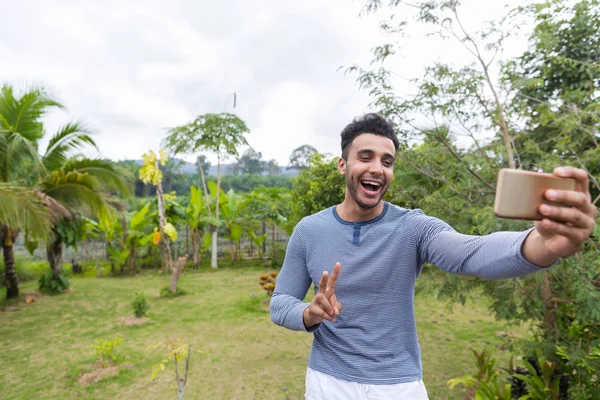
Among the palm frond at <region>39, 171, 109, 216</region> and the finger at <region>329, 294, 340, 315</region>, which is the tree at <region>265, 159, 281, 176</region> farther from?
the finger at <region>329, 294, 340, 315</region>

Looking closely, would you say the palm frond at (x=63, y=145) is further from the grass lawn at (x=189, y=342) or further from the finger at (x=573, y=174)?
the finger at (x=573, y=174)

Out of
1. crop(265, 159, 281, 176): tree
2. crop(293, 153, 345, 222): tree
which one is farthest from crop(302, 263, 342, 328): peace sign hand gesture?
crop(265, 159, 281, 176): tree

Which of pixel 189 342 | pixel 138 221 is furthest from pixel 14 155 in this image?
pixel 189 342

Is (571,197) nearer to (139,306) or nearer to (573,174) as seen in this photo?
(573,174)

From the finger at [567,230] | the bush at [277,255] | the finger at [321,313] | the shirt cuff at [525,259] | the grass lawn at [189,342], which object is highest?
the finger at [567,230]

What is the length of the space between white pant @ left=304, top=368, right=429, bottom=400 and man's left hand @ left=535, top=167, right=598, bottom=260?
720mm

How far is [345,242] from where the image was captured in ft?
4.54

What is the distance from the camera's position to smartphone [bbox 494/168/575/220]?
810 mm

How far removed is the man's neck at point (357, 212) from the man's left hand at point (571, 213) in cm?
62

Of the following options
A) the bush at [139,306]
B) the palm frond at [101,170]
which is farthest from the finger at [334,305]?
the palm frond at [101,170]

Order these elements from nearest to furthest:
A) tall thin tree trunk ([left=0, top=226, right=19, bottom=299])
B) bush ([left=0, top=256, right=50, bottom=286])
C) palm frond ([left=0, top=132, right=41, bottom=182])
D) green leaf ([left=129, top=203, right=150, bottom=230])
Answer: palm frond ([left=0, top=132, right=41, bottom=182]) < tall thin tree trunk ([left=0, top=226, right=19, bottom=299]) < bush ([left=0, top=256, right=50, bottom=286]) < green leaf ([left=129, top=203, right=150, bottom=230])

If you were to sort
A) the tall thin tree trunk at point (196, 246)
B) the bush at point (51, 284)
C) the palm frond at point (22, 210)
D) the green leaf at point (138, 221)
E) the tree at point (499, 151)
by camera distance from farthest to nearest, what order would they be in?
the tall thin tree trunk at point (196, 246) → the green leaf at point (138, 221) → the bush at point (51, 284) → the palm frond at point (22, 210) → the tree at point (499, 151)

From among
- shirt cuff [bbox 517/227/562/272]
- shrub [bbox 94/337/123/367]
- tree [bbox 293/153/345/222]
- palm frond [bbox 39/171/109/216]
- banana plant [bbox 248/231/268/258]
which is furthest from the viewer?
banana plant [bbox 248/231/268/258]

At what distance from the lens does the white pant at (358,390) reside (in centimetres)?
127
